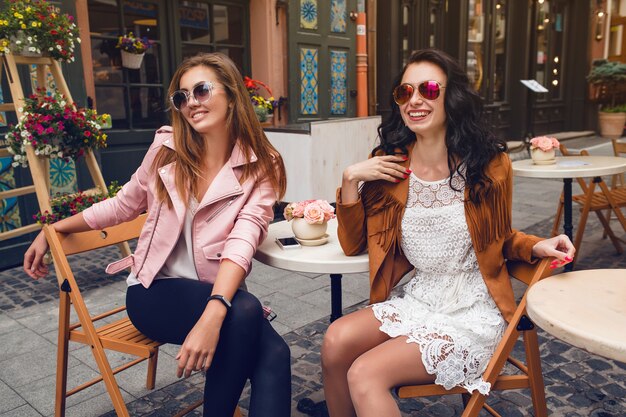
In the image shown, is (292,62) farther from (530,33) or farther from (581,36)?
(581,36)

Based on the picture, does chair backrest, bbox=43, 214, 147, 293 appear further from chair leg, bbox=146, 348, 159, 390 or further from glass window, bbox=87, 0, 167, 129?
glass window, bbox=87, 0, 167, 129

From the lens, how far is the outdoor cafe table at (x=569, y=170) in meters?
3.96

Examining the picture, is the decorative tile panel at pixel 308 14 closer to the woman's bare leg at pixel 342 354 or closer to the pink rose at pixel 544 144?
the pink rose at pixel 544 144

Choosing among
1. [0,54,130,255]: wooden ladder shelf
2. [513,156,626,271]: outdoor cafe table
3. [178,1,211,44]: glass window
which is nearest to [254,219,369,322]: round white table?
[513,156,626,271]: outdoor cafe table

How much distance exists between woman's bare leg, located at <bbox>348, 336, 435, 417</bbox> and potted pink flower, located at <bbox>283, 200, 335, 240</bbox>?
1.95ft

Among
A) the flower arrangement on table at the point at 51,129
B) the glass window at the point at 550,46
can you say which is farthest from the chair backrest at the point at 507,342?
the glass window at the point at 550,46

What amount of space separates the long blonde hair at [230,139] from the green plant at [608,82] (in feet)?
44.7

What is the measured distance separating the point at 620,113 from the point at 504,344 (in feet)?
46.8

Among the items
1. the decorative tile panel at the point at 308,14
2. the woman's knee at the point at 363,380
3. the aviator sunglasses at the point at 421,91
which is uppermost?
the decorative tile panel at the point at 308,14

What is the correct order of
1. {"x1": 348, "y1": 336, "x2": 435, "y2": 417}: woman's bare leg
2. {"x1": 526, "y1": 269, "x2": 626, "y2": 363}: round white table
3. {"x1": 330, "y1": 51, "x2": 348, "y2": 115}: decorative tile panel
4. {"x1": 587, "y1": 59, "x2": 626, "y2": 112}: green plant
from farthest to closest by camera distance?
{"x1": 587, "y1": 59, "x2": 626, "y2": 112}: green plant, {"x1": 330, "y1": 51, "x2": 348, "y2": 115}: decorative tile panel, {"x1": 348, "y1": 336, "x2": 435, "y2": 417}: woman's bare leg, {"x1": 526, "y1": 269, "x2": 626, "y2": 363}: round white table

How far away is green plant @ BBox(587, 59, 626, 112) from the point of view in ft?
44.5

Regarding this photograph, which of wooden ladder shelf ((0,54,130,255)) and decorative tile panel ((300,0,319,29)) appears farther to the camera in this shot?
decorative tile panel ((300,0,319,29))

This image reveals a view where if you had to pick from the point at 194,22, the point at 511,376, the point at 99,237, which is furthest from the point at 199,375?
the point at 194,22

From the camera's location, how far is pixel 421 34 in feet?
32.0
